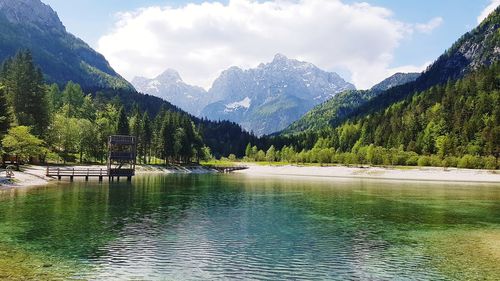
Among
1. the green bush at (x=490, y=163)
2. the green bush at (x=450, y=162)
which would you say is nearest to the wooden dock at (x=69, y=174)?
the green bush at (x=450, y=162)

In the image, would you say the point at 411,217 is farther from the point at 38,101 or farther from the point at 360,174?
the point at 38,101

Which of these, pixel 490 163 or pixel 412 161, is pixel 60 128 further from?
pixel 490 163

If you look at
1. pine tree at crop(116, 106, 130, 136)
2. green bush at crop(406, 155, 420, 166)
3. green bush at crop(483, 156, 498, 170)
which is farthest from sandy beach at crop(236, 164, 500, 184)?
pine tree at crop(116, 106, 130, 136)

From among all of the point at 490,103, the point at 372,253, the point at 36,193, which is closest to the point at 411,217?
the point at 372,253

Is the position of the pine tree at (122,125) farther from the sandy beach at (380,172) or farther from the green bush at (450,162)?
the green bush at (450,162)

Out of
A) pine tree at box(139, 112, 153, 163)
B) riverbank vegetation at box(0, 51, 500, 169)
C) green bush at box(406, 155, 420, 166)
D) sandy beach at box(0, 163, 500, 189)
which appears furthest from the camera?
pine tree at box(139, 112, 153, 163)

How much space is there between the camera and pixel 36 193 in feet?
208

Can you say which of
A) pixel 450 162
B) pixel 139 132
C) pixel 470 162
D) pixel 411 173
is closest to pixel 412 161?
pixel 450 162

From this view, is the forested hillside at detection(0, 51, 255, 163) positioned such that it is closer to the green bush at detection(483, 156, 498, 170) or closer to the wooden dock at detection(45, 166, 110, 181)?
the wooden dock at detection(45, 166, 110, 181)

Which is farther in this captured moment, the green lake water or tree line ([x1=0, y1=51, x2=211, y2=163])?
tree line ([x1=0, y1=51, x2=211, y2=163])

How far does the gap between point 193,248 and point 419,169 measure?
5329 inches

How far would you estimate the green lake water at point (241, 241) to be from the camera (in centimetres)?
2407

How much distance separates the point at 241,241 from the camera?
32.9 meters

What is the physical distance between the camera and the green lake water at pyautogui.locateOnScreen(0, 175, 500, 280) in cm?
2407
